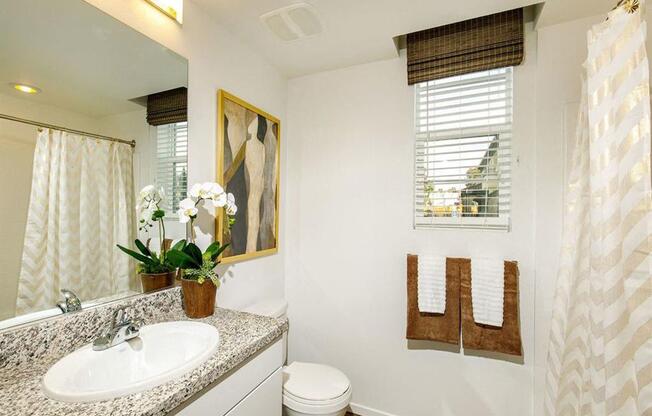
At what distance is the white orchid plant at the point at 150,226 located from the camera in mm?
1266

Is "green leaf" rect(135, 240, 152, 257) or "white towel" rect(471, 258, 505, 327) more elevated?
"green leaf" rect(135, 240, 152, 257)

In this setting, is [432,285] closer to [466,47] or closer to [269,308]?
[269,308]

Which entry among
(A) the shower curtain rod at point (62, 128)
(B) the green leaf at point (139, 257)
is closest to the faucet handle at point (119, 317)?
(B) the green leaf at point (139, 257)

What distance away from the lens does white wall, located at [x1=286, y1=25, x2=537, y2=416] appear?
1620 millimetres

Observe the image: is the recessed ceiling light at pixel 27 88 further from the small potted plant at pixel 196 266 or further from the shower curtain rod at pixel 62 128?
the small potted plant at pixel 196 266

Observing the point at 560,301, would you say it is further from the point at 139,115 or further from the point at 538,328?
the point at 139,115

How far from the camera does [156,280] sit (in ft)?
4.28

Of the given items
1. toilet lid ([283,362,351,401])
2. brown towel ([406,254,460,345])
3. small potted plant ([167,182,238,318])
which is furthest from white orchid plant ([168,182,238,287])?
brown towel ([406,254,460,345])

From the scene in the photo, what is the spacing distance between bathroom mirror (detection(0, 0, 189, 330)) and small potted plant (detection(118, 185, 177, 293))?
Answer: 1.0 inches

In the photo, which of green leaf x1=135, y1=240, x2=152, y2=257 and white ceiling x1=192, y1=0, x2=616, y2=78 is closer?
green leaf x1=135, y1=240, x2=152, y2=257

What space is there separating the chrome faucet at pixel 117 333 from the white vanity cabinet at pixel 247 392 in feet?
1.23

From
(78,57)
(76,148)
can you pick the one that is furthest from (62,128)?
(78,57)

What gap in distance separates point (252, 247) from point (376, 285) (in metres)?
0.83

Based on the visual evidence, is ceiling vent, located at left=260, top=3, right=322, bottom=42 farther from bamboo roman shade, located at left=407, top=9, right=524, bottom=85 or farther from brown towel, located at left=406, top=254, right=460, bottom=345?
brown towel, located at left=406, top=254, right=460, bottom=345
